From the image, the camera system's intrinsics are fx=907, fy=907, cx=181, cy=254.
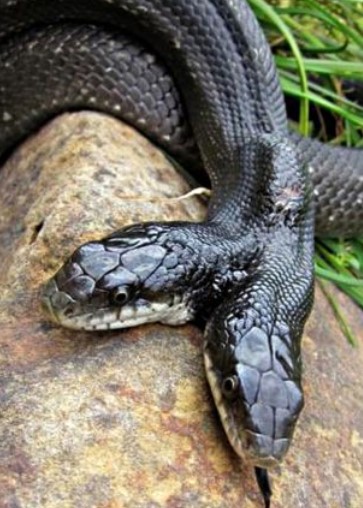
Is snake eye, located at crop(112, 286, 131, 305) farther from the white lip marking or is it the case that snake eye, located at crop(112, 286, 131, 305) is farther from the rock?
the rock

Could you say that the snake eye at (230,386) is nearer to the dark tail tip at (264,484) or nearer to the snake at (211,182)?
the snake at (211,182)

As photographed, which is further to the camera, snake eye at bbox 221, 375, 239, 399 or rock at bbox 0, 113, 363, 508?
snake eye at bbox 221, 375, 239, 399

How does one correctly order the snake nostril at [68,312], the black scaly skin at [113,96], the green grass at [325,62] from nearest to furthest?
the snake nostril at [68,312] → the black scaly skin at [113,96] → the green grass at [325,62]

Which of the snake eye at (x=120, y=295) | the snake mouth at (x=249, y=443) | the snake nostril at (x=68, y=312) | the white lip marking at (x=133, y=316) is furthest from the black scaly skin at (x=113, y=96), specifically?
the snake mouth at (x=249, y=443)

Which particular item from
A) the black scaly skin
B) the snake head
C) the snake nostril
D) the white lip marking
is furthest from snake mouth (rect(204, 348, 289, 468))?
the black scaly skin

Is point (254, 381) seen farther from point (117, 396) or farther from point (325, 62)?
point (325, 62)

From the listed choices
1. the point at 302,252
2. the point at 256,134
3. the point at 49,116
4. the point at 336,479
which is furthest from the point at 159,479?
the point at 49,116

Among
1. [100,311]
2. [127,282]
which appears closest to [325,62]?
[127,282]
